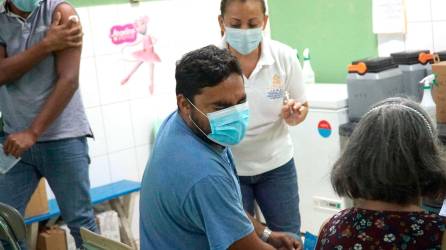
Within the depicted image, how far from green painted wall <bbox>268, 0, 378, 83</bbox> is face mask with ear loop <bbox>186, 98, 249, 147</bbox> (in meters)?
2.01

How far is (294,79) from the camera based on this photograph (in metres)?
2.36

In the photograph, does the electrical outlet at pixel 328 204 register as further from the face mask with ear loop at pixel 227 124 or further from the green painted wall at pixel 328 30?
the face mask with ear loop at pixel 227 124

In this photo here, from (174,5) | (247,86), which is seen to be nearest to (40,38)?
(247,86)

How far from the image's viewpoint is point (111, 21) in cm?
340

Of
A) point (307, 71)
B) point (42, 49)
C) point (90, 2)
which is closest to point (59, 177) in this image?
point (42, 49)

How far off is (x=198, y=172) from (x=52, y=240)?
1930 millimetres

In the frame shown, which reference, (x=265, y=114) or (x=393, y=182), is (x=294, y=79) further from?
(x=393, y=182)

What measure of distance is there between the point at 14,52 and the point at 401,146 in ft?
5.34

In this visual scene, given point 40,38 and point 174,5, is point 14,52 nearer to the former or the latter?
point 40,38

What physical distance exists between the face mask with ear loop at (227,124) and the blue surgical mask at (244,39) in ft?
2.05

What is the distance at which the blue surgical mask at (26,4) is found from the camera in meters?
2.31

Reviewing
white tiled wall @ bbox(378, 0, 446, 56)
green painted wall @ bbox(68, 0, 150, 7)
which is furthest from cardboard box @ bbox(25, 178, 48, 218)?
white tiled wall @ bbox(378, 0, 446, 56)

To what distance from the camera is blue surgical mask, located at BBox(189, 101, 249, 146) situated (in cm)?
153

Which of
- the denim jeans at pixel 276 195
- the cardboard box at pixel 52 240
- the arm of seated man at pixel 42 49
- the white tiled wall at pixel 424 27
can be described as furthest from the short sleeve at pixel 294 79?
the cardboard box at pixel 52 240
